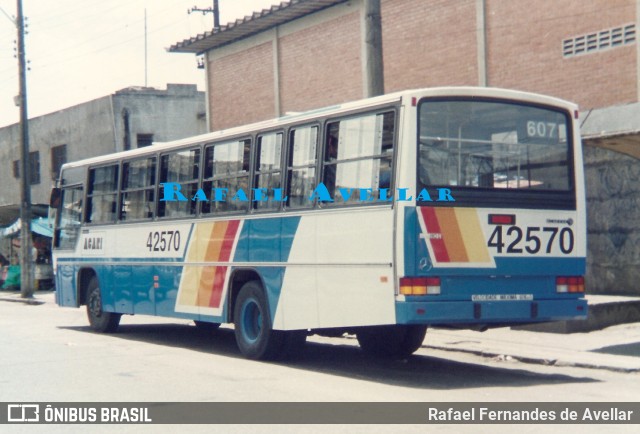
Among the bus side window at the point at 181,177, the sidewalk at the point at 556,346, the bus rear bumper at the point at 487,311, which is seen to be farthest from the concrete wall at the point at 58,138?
the bus rear bumper at the point at 487,311

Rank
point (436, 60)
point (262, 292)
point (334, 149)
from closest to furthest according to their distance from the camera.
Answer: point (334, 149), point (262, 292), point (436, 60)

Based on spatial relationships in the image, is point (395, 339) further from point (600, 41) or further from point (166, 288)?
point (600, 41)

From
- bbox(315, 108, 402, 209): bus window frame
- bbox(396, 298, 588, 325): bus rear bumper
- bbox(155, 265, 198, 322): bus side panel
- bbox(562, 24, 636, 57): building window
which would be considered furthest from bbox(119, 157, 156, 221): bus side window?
bbox(562, 24, 636, 57): building window

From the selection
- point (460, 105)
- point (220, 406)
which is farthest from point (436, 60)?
point (220, 406)

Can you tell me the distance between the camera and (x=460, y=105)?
11.4 metres

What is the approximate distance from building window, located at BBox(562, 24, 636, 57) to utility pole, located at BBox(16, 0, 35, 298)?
1894 centimetres

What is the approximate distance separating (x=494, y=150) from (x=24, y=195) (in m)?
22.7

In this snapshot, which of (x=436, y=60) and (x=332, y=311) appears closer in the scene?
(x=332, y=311)

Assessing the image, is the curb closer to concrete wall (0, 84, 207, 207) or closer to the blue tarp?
the blue tarp

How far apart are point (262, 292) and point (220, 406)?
3.89 meters

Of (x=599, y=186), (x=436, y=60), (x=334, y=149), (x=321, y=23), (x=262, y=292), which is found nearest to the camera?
(x=334, y=149)

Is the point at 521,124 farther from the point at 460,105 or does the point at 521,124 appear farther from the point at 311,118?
the point at 311,118

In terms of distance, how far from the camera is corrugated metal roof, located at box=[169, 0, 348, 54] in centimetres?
2519

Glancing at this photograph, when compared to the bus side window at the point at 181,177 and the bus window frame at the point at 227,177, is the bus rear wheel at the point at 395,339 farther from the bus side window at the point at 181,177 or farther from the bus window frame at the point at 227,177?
the bus side window at the point at 181,177
